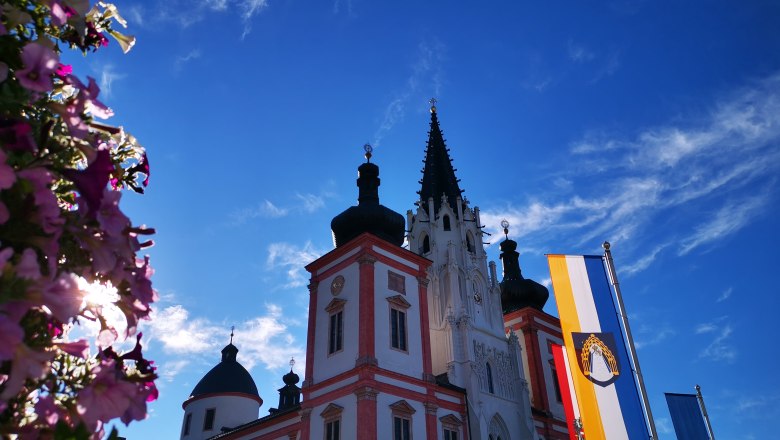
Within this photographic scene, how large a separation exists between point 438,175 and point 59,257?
38.9 metres

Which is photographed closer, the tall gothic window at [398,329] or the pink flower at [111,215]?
the pink flower at [111,215]

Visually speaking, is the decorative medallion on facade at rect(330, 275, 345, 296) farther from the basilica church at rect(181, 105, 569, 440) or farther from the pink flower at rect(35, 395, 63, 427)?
the pink flower at rect(35, 395, 63, 427)

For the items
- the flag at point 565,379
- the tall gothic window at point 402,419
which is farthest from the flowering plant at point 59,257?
the tall gothic window at point 402,419

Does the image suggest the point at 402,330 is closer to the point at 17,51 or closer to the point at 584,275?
the point at 584,275

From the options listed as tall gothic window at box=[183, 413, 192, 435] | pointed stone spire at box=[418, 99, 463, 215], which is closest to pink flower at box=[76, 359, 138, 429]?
pointed stone spire at box=[418, 99, 463, 215]

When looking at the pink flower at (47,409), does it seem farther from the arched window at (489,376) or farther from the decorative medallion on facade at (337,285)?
the arched window at (489,376)

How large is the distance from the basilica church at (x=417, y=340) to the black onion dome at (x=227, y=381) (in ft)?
36.9

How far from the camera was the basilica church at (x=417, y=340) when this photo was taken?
2517 centimetres

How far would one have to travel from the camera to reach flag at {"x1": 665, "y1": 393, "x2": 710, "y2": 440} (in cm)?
1925

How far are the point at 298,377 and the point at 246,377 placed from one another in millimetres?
4951

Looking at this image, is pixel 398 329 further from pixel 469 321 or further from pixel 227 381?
pixel 227 381

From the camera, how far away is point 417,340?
2795 cm

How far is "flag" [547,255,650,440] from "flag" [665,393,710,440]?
29.2 feet

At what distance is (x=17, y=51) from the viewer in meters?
2.08
